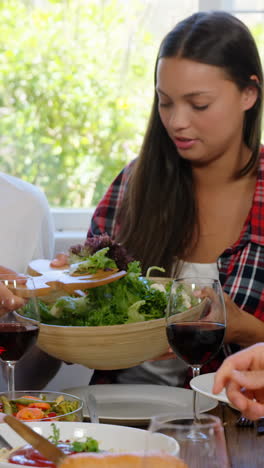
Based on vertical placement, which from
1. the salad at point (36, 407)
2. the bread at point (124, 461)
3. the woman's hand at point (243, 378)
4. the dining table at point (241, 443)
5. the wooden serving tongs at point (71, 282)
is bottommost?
the dining table at point (241, 443)

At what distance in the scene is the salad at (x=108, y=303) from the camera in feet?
4.57

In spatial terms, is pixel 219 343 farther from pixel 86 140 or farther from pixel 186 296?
pixel 86 140

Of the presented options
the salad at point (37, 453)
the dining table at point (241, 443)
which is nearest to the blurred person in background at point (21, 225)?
the dining table at point (241, 443)

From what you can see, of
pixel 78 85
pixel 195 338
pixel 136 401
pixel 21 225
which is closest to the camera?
pixel 195 338

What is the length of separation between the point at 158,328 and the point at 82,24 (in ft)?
7.83

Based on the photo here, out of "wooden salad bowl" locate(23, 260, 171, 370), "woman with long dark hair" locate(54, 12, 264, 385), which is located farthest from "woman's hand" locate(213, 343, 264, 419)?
"woman with long dark hair" locate(54, 12, 264, 385)

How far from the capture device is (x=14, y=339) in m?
1.13

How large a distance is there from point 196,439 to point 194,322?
623 mm

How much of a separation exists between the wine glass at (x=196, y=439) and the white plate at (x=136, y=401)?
613 mm

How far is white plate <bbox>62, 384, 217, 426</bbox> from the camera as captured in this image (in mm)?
1150

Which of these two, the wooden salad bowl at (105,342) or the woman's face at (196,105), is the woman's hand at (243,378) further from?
the woman's face at (196,105)

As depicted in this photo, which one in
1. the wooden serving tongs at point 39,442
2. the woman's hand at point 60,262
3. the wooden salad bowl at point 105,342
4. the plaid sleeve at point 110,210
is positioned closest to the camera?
the wooden serving tongs at point 39,442

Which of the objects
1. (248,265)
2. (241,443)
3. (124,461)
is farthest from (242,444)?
(248,265)

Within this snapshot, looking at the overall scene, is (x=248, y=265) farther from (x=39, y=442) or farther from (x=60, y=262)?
(x=39, y=442)
